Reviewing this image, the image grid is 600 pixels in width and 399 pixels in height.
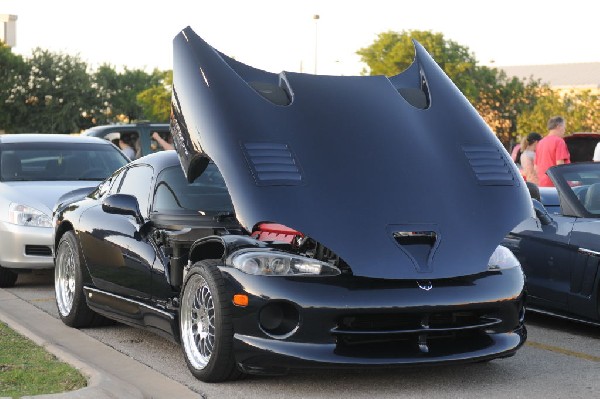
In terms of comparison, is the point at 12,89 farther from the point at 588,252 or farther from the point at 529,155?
the point at 588,252

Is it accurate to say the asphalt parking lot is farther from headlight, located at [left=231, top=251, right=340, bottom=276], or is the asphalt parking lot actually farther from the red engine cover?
the red engine cover

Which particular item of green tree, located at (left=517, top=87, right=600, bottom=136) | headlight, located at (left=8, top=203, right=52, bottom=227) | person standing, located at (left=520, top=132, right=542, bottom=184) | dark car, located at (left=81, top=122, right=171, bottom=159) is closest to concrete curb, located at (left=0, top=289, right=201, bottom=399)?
headlight, located at (left=8, top=203, right=52, bottom=227)

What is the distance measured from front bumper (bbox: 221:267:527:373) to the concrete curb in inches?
19.8

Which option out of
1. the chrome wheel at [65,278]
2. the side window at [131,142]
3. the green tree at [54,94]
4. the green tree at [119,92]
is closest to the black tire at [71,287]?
the chrome wheel at [65,278]

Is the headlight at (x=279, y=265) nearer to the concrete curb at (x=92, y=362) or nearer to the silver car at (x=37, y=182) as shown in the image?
the concrete curb at (x=92, y=362)

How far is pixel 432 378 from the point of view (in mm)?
6719

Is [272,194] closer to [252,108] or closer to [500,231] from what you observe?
[252,108]

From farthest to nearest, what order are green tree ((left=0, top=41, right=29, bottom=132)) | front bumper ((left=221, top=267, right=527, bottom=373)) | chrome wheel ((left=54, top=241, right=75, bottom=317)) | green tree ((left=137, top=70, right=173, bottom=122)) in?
green tree ((left=137, top=70, right=173, bottom=122)) < green tree ((left=0, top=41, right=29, bottom=132)) < chrome wheel ((left=54, top=241, right=75, bottom=317)) < front bumper ((left=221, top=267, right=527, bottom=373))

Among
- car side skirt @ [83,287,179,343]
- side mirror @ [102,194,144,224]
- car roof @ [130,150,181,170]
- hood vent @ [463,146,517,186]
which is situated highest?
hood vent @ [463,146,517,186]

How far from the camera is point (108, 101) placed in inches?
3696

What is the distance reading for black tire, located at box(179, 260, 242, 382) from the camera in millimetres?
6234

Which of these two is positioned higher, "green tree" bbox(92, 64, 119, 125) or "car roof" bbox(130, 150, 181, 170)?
"car roof" bbox(130, 150, 181, 170)

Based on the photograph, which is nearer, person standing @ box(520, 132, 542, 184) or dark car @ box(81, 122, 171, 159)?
person standing @ box(520, 132, 542, 184)

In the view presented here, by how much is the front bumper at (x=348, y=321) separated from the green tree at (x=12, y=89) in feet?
272
